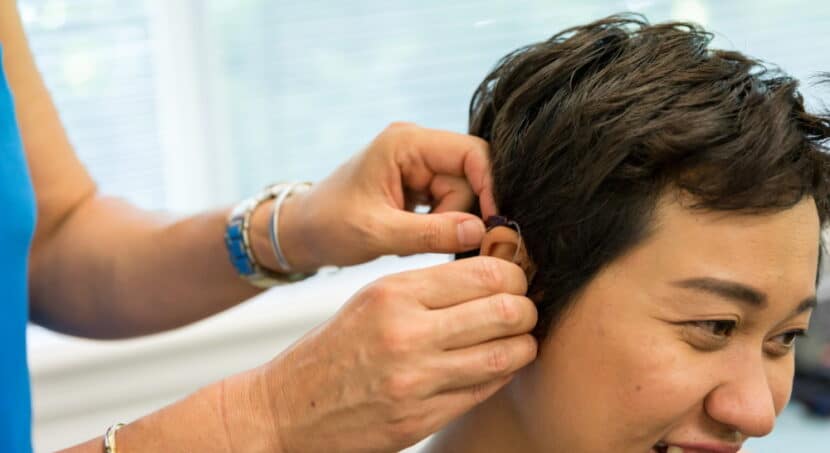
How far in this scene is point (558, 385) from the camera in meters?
1.15

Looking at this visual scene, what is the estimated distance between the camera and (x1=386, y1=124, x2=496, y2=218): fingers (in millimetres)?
1186

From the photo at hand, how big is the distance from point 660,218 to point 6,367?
0.77 metres

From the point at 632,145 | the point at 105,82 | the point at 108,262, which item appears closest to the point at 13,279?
the point at 108,262

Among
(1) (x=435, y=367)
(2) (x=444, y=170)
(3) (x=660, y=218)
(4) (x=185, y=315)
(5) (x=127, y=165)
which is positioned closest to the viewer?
(1) (x=435, y=367)

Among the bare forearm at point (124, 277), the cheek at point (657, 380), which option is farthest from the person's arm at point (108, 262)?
the cheek at point (657, 380)

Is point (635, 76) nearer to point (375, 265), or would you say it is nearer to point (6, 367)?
point (6, 367)

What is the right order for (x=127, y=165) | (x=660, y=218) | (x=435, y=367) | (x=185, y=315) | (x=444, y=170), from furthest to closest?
(x=127, y=165) < (x=185, y=315) < (x=444, y=170) < (x=660, y=218) < (x=435, y=367)

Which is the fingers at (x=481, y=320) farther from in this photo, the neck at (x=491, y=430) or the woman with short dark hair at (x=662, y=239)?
the neck at (x=491, y=430)

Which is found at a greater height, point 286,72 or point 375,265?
point 286,72

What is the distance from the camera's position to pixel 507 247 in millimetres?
1153

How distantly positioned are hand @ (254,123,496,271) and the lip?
0.32 m

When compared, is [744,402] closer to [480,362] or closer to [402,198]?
[480,362]

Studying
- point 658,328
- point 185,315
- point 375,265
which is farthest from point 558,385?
point 375,265

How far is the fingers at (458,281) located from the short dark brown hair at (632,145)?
0.38ft
